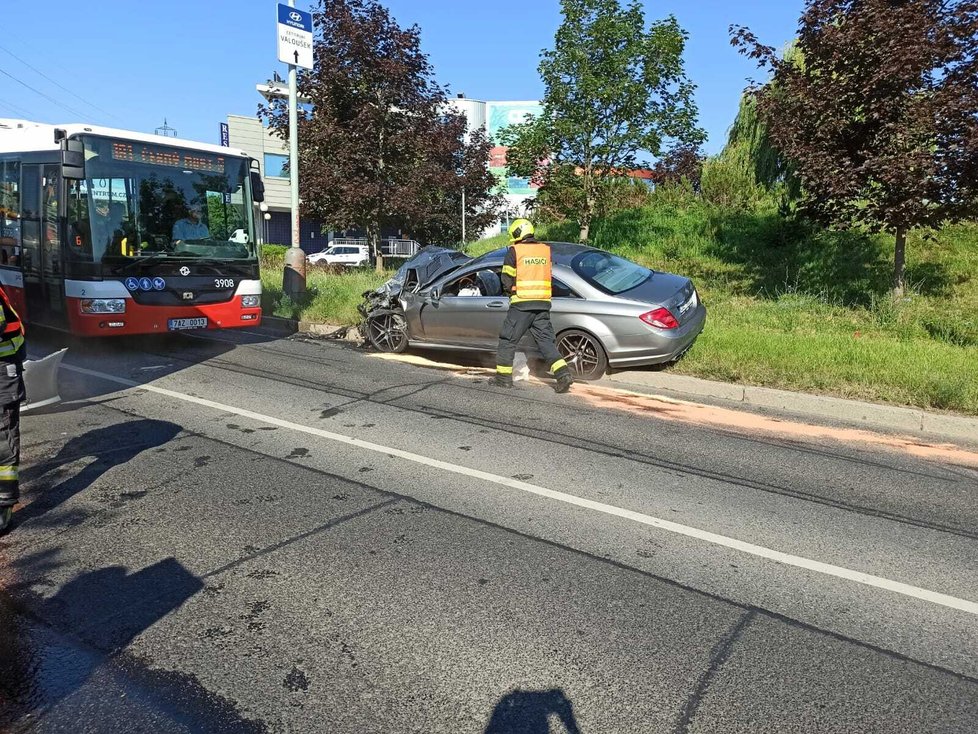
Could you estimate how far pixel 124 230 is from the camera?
29.2 ft

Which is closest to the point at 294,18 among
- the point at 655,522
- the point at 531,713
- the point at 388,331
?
the point at 388,331

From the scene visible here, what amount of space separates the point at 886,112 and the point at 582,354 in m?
5.48

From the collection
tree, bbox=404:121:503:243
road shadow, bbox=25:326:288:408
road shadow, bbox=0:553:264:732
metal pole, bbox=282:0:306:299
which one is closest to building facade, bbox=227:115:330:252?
tree, bbox=404:121:503:243

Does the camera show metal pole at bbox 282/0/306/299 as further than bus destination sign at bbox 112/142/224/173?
Yes

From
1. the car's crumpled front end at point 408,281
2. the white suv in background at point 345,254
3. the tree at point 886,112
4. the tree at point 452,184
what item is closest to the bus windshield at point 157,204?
the car's crumpled front end at point 408,281

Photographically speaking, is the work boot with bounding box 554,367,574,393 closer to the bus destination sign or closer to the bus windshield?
the bus windshield

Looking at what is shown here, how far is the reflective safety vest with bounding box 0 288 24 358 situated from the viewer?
3951mm

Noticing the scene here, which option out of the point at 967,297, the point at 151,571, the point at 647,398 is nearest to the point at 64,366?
the point at 151,571

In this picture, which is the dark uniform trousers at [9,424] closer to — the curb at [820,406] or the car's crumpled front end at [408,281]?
the curb at [820,406]

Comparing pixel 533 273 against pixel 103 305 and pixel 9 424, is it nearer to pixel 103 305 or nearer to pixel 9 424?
pixel 9 424

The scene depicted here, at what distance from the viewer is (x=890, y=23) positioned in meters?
9.18

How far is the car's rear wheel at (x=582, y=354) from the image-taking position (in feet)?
27.0

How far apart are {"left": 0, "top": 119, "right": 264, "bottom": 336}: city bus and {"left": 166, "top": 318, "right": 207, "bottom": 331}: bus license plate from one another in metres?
0.01

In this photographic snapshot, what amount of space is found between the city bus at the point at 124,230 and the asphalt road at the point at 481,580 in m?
3.13
